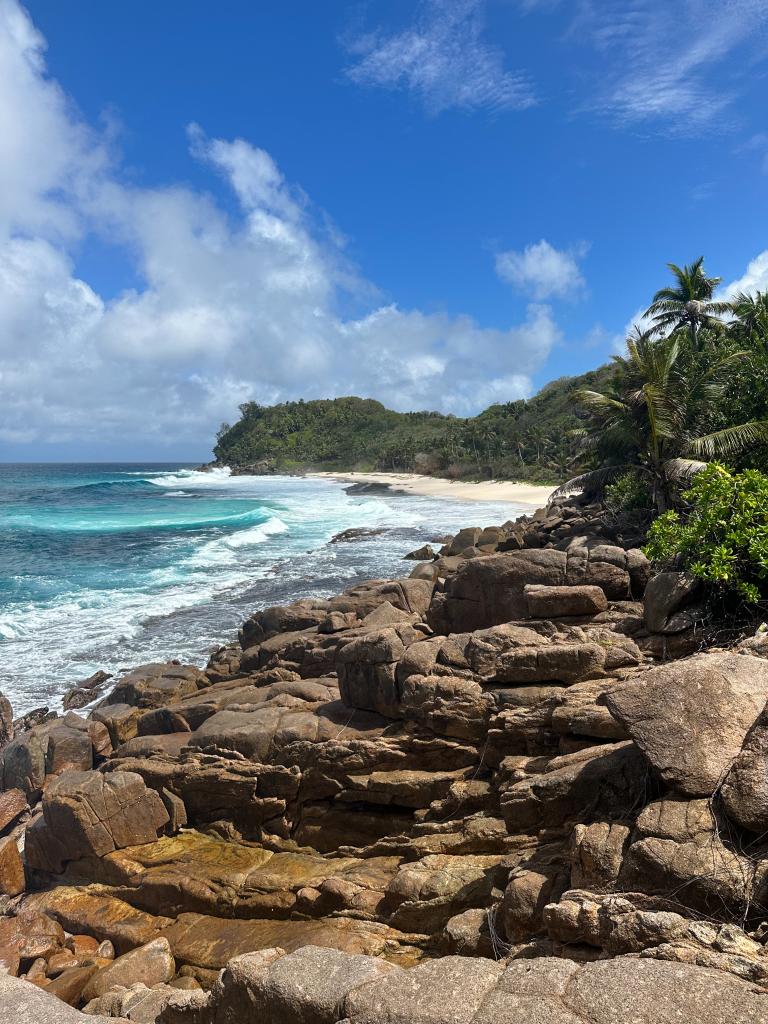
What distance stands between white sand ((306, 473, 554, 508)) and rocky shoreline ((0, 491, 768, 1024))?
42580mm

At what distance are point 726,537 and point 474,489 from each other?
64.4 metres

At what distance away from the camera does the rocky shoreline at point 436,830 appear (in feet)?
13.7

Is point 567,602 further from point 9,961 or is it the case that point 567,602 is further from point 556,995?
point 9,961

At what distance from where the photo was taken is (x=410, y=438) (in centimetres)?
11625

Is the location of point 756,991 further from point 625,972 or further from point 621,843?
point 621,843

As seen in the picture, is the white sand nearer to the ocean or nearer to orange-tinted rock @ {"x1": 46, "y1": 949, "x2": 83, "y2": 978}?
the ocean

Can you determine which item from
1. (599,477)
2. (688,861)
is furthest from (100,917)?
(599,477)

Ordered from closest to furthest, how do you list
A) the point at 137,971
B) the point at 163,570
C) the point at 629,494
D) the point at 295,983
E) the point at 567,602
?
the point at 295,983 → the point at 137,971 → the point at 567,602 → the point at 629,494 → the point at 163,570

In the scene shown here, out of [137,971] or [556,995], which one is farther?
[137,971]

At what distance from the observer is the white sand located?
58.5 m

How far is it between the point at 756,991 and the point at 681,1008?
1.46 ft

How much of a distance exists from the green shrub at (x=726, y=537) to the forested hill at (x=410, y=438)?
33.3 meters

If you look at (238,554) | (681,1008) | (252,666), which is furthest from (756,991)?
(238,554)

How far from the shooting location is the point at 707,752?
4.98 meters
